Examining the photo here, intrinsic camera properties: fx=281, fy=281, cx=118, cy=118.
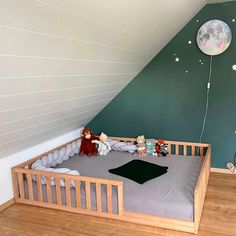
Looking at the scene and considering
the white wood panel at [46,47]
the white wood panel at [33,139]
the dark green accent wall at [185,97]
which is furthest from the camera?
the dark green accent wall at [185,97]

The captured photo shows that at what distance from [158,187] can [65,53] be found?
1.38 meters

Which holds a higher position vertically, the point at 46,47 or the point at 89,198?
the point at 46,47

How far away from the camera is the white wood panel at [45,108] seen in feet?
6.42

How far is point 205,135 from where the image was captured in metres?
3.33

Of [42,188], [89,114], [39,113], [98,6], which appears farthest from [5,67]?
[89,114]

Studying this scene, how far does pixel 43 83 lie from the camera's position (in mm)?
1890

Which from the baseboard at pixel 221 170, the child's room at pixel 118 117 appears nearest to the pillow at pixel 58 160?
the child's room at pixel 118 117

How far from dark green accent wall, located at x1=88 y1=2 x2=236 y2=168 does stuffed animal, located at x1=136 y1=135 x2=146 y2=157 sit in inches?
10.9

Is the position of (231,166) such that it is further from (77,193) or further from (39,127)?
(39,127)

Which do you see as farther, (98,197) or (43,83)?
(98,197)

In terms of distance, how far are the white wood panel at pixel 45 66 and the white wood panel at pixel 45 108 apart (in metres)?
0.37

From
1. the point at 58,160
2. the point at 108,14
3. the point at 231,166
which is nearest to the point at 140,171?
the point at 58,160

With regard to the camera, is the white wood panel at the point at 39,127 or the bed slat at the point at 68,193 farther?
the bed slat at the point at 68,193

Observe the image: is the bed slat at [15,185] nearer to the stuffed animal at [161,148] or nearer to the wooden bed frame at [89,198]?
the wooden bed frame at [89,198]
